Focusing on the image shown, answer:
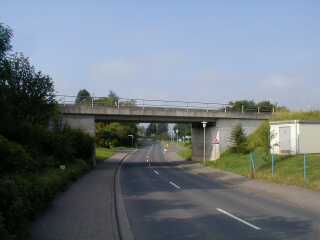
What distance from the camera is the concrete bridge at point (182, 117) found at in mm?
46438

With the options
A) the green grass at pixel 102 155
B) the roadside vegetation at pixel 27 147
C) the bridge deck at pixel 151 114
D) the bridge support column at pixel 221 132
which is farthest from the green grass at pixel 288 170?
the green grass at pixel 102 155

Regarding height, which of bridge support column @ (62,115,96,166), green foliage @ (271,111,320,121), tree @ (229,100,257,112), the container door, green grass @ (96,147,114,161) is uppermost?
tree @ (229,100,257,112)

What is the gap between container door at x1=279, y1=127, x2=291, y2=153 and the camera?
34781mm

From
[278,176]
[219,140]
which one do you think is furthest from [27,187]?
[219,140]

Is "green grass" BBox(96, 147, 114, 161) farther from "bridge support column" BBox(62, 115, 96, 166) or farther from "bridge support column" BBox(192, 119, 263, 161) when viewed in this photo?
"bridge support column" BBox(192, 119, 263, 161)

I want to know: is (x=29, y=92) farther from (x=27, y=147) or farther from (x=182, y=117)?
(x=182, y=117)

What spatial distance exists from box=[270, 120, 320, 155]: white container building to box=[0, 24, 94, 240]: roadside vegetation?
1452 centimetres

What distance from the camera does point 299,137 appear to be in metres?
34.1

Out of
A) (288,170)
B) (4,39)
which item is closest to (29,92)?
(4,39)

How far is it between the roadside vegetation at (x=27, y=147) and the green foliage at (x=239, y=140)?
1372cm

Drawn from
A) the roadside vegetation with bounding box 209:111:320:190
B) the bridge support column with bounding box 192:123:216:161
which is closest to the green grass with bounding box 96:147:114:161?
the bridge support column with bounding box 192:123:216:161

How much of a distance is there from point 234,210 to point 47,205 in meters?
5.60

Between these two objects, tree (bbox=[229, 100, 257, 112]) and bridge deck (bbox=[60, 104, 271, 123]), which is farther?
tree (bbox=[229, 100, 257, 112])

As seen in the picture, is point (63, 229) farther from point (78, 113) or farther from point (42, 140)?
point (78, 113)
